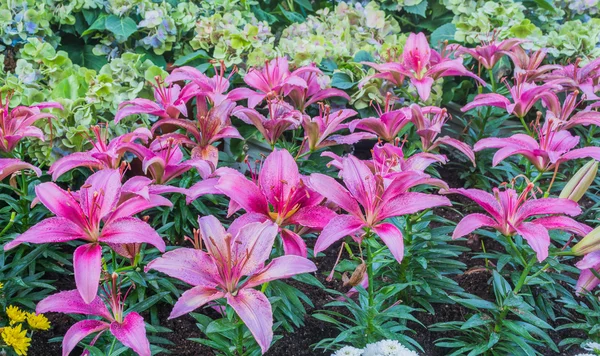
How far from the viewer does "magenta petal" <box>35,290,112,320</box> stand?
1.12m

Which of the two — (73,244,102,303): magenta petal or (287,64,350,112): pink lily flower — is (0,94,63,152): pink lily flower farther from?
(287,64,350,112): pink lily flower

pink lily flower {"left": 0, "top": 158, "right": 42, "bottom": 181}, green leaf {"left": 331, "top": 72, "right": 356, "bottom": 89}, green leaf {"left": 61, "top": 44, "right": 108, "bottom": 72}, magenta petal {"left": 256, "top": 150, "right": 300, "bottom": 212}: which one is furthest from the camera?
green leaf {"left": 61, "top": 44, "right": 108, "bottom": 72}

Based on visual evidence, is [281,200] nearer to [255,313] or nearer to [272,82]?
[255,313]

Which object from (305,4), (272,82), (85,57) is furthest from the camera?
(305,4)

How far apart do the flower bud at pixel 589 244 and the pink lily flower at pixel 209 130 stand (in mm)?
828

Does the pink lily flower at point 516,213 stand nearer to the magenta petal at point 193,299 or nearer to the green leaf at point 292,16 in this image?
the magenta petal at point 193,299

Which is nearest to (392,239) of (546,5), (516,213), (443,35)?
(516,213)

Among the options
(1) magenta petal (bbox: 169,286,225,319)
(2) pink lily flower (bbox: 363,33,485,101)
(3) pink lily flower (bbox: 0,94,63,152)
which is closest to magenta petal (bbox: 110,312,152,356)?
(1) magenta petal (bbox: 169,286,225,319)

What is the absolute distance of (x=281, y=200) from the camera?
3.94 ft

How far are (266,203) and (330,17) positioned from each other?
1.60 m

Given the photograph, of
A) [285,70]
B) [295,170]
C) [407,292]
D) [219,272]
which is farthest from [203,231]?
[285,70]

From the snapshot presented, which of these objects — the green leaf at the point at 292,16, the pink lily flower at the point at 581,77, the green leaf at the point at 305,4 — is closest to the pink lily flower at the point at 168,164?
the pink lily flower at the point at 581,77

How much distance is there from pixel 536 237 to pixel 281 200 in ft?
1.64

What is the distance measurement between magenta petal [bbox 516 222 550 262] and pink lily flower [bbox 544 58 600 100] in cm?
85
